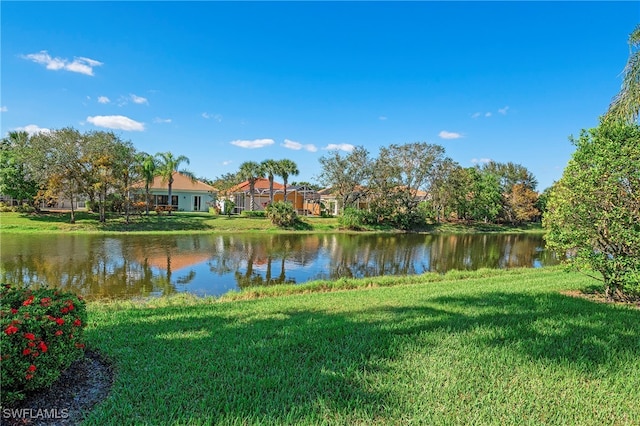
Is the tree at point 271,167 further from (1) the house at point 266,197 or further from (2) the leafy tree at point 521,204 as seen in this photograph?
(2) the leafy tree at point 521,204

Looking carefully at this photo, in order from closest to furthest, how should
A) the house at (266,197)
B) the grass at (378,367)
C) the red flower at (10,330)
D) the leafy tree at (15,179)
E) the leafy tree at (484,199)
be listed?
the red flower at (10,330)
the grass at (378,367)
the leafy tree at (15,179)
the house at (266,197)
the leafy tree at (484,199)

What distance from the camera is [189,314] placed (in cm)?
667

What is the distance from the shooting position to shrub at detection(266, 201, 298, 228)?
3491 centimetres

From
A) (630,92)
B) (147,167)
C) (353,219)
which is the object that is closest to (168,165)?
(147,167)

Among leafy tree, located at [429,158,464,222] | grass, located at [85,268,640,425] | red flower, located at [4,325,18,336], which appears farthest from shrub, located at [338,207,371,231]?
red flower, located at [4,325,18,336]

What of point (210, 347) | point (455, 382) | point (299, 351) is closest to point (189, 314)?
point (210, 347)

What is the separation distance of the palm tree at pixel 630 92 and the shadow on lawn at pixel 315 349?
7.22m

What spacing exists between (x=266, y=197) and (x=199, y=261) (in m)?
33.7

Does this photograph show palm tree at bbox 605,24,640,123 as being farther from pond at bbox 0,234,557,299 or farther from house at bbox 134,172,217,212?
house at bbox 134,172,217,212

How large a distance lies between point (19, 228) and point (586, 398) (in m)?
33.9

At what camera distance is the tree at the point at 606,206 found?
710 centimetres

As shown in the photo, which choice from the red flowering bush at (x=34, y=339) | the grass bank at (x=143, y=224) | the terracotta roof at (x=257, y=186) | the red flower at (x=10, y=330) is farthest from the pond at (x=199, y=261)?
the terracotta roof at (x=257, y=186)

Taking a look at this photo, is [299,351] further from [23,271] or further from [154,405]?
[23,271]

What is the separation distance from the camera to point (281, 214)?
34906mm
